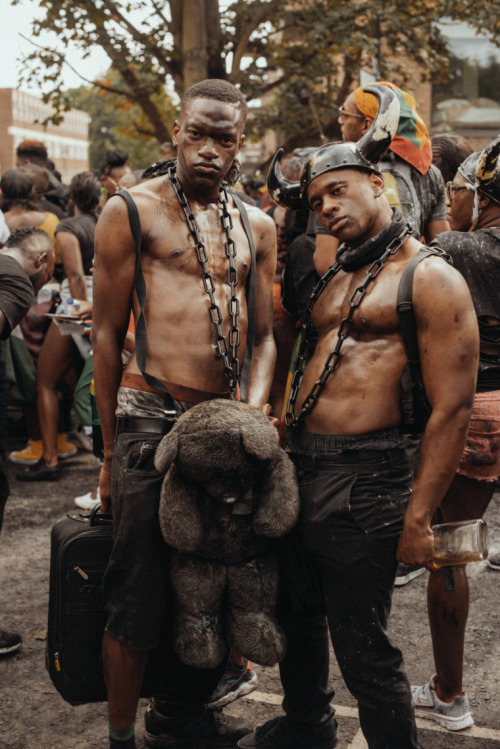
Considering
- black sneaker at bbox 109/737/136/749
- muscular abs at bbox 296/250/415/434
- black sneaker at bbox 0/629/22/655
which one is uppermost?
muscular abs at bbox 296/250/415/434

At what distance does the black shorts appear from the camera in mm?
2871

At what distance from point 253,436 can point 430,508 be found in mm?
621

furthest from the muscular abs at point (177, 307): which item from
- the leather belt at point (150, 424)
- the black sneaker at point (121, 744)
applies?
the black sneaker at point (121, 744)

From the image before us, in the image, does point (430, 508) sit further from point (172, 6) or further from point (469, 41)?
point (469, 41)

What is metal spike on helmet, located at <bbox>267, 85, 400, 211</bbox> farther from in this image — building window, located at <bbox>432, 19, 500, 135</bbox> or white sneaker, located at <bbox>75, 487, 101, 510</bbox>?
building window, located at <bbox>432, 19, 500, 135</bbox>

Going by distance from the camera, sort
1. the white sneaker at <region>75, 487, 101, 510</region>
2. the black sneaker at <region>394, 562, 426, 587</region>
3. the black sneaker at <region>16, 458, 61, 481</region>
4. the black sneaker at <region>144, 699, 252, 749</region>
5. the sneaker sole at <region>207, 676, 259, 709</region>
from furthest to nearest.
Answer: the black sneaker at <region>16, 458, 61, 481</region>, the white sneaker at <region>75, 487, 101, 510</region>, the black sneaker at <region>394, 562, 426, 587</region>, the sneaker sole at <region>207, 676, 259, 709</region>, the black sneaker at <region>144, 699, 252, 749</region>

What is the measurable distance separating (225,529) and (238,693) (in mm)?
1178

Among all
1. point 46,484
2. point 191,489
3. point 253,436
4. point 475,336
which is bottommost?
point 46,484

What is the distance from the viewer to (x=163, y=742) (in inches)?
129

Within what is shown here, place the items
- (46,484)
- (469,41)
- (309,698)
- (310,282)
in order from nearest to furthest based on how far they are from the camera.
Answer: (309,698), (310,282), (46,484), (469,41)

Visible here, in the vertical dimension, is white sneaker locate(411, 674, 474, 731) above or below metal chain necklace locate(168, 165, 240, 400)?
below

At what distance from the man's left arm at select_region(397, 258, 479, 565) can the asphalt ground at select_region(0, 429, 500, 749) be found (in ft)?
3.86

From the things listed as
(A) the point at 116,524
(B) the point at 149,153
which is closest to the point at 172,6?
(A) the point at 116,524

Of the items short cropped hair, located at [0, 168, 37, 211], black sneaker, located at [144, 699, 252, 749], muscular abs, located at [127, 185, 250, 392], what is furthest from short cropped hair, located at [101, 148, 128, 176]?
black sneaker, located at [144, 699, 252, 749]
